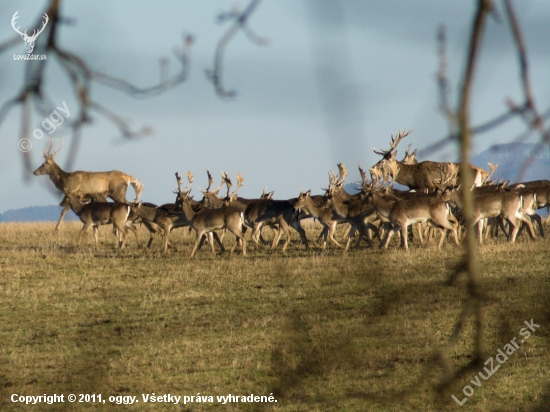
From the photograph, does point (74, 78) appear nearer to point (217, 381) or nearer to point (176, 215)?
point (217, 381)

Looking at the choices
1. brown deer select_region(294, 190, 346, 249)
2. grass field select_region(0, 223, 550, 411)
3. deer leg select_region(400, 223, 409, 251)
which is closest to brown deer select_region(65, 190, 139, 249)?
grass field select_region(0, 223, 550, 411)

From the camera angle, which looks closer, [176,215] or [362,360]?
[362,360]

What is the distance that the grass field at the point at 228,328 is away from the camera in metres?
7.84

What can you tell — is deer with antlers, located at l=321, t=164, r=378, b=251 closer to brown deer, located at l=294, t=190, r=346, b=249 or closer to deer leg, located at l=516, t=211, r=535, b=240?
brown deer, located at l=294, t=190, r=346, b=249

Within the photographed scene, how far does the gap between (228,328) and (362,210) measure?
7.69 meters

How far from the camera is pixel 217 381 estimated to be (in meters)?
8.53

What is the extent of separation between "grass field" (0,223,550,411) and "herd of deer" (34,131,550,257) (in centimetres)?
69

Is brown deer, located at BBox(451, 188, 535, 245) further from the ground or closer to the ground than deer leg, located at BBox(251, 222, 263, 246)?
further from the ground

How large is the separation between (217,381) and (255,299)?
13.6 ft

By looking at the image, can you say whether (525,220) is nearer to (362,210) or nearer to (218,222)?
(362,210)

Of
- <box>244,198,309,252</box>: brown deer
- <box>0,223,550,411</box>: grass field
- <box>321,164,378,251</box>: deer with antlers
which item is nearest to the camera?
<box>0,223,550,411</box>: grass field

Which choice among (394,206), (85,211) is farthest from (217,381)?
(85,211)

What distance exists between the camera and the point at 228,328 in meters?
10.8

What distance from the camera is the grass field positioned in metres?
7.84
